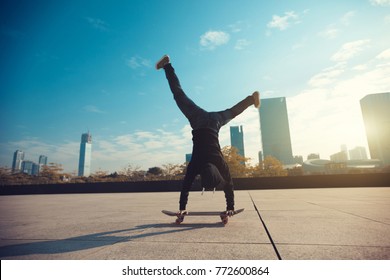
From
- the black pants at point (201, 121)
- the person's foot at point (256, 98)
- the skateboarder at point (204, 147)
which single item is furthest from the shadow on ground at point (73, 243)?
the person's foot at point (256, 98)

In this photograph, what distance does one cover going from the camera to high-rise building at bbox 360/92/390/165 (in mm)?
117812

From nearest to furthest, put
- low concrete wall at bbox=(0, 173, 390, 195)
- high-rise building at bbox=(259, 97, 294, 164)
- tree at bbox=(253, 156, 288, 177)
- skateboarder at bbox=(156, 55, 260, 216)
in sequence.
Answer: skateboarder at bbox=(156, 55, 260, 216) < low concrete wall at bbox=(0, 173, 390, 195) < tree at bbox=(253, 156, 288, 177) < high-rise building at bbox=(259, 97, 294, 164)

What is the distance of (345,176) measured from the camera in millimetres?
19266

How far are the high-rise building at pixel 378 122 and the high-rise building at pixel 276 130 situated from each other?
47.7 m

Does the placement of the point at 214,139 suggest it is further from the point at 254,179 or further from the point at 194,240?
the point at 254,179

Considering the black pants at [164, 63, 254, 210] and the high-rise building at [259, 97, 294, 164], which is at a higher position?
the high-rise building at [259, 97, 294, 164]

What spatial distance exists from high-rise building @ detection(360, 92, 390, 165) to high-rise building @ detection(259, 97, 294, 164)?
47655 mm

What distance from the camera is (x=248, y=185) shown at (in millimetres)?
20672

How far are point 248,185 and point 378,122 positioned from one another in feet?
486

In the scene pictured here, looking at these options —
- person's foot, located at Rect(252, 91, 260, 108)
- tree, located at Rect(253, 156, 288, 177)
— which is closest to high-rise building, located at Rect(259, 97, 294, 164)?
tree, located at Rect(253, 156, 288, 177)

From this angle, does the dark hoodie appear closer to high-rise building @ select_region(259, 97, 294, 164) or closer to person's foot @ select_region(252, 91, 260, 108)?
person's foot @ select_region(252, 91, 260, 108)

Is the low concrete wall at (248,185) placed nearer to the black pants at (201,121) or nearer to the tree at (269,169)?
the black pants at (201,121)

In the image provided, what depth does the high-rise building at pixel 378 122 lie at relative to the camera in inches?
4638
